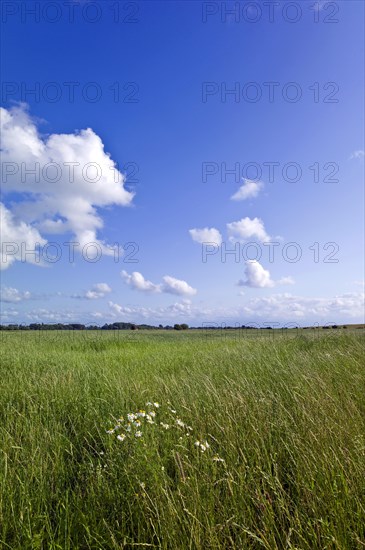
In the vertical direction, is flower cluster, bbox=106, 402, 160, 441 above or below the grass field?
above

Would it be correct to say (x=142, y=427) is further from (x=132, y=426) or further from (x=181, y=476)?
(x=181, y=476)

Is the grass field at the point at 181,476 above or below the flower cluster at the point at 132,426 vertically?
below

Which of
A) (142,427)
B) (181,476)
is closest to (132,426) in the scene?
(142,427)

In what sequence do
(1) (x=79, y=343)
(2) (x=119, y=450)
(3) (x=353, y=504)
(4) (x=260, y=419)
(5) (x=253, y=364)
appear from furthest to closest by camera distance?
(1) (x=79, y=343)
(5) (x=253, y=364)
(4) (x=260, y=419)
(2) (x=119, y=450)
(3) (x=353, y=504)

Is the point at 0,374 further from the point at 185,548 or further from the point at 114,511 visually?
the point at 185,548

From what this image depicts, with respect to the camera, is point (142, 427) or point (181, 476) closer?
point (181, 476)

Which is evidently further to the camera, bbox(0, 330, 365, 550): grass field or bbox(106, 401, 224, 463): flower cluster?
bbox(106, 401, 224, 463): flower cluster

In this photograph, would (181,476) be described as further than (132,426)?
No

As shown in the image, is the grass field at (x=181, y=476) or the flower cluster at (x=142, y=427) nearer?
the grass field at (x=181, y=476)

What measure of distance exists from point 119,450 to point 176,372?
471cm

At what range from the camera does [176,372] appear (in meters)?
7.73

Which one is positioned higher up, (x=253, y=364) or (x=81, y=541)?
(x=253, y=364)

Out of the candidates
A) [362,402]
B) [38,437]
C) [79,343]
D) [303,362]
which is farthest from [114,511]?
[79,343]

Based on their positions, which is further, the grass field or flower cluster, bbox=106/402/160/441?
flower cluster, bbox=106/402/160/441
